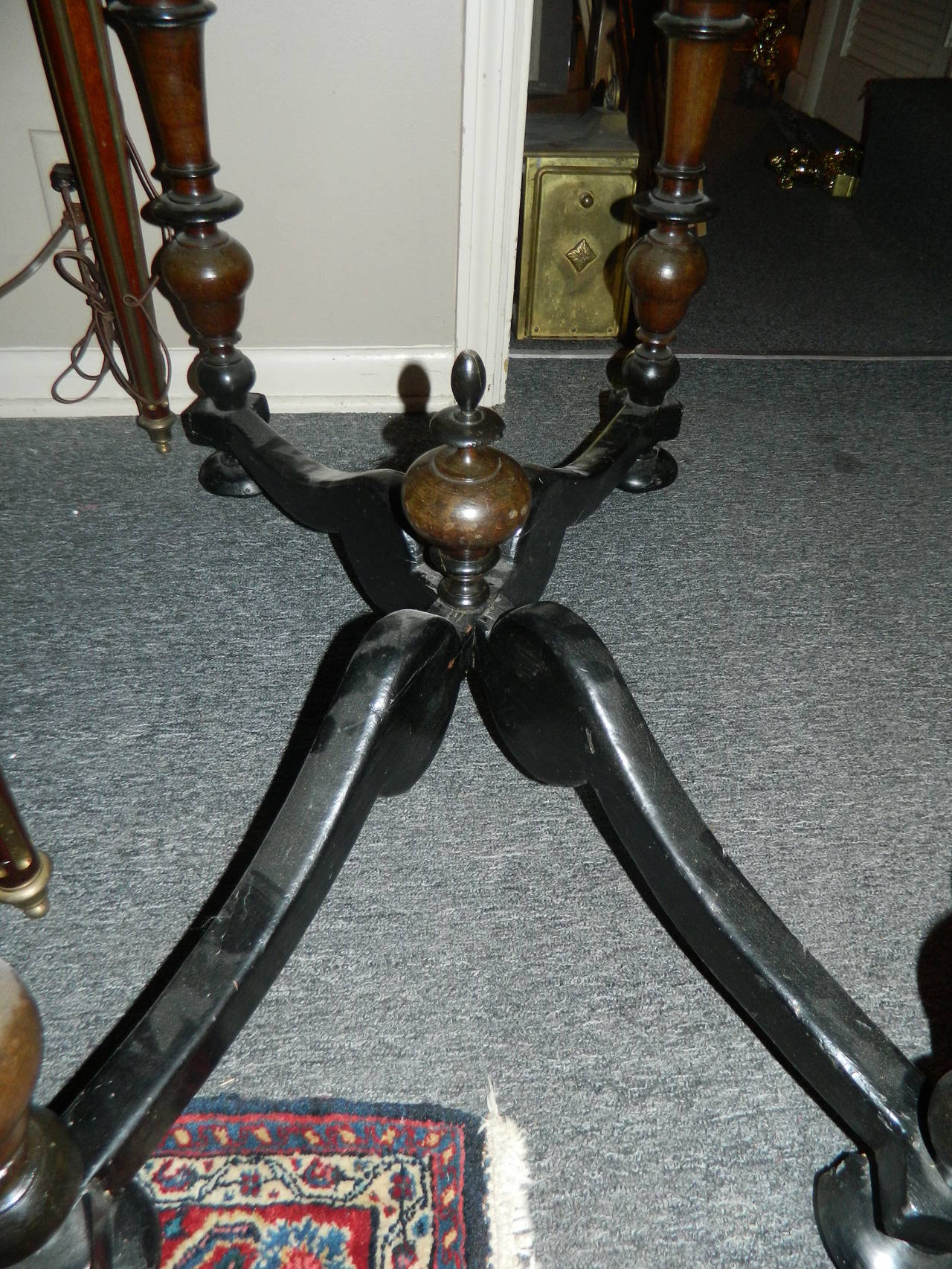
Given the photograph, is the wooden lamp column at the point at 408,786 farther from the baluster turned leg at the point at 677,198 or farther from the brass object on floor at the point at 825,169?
the brass object on floor at the point at 825,169

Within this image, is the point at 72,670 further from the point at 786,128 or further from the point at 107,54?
the point at 786,128

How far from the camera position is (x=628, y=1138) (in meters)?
0.64

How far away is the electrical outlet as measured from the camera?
116 centimetres

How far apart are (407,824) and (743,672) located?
39cm

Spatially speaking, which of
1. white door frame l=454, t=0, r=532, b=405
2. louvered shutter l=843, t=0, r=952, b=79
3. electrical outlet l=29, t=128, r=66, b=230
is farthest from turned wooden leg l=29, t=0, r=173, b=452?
louvered shutter l=843, t=0, r=952, b=79

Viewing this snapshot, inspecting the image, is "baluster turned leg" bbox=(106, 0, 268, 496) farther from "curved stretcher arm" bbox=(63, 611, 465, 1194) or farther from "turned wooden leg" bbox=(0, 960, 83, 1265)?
"turned wooden leg" bbox=(0, 960, 83, 1265)

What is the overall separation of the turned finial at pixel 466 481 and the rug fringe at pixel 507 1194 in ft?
1.24

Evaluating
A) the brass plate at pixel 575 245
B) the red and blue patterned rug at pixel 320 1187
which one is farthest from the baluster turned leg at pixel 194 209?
the red and blue patterned rug at pixel 320 1187

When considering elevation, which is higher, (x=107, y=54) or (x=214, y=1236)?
(x=107, y=54)

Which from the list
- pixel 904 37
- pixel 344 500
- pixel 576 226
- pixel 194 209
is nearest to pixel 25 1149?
pixel 344 500

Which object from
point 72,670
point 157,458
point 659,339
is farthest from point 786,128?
point 72,670

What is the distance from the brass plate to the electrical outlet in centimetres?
68

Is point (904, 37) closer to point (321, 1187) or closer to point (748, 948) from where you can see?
point (748, 948)

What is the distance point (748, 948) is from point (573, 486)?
509mm
